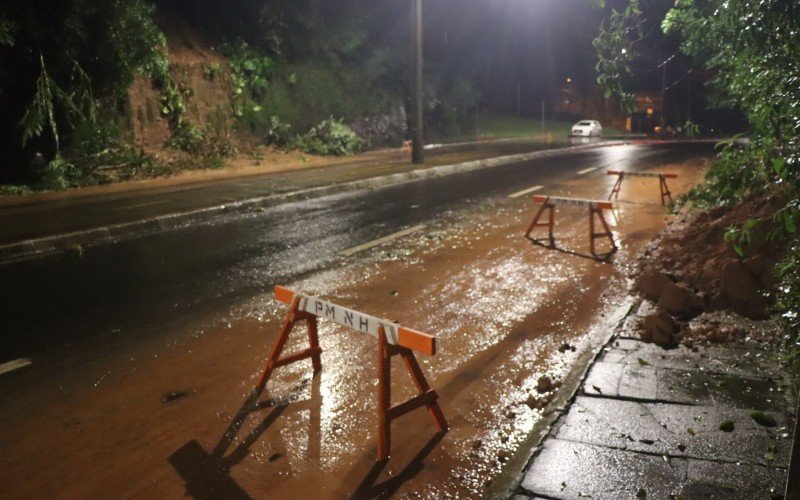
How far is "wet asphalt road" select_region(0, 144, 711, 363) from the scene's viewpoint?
21.0 ft

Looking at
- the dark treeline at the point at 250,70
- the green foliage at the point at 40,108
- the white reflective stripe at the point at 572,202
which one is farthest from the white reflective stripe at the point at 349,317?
the green foliage at the point at 40,108

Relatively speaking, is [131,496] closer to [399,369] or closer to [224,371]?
[224,371]

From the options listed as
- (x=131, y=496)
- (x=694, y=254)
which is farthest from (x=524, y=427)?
(x=694, y=254)

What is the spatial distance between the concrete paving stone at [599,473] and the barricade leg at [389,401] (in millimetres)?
798

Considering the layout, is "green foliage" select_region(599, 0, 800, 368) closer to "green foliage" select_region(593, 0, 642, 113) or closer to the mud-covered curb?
"green foliage" select_region(593, 0, 642, 113)

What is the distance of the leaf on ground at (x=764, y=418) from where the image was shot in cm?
396

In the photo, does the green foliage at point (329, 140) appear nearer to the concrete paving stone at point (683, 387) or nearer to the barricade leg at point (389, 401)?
the concrete paving stone at point (683, 387)

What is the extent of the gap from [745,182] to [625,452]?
5620mm

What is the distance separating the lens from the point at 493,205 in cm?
1377

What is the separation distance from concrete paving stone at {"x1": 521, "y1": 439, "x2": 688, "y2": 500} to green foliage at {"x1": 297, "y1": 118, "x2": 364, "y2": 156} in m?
24.8

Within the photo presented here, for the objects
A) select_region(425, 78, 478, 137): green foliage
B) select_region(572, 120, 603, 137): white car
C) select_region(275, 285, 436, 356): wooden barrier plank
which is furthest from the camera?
select_region(572, 120, 603, 137): white car

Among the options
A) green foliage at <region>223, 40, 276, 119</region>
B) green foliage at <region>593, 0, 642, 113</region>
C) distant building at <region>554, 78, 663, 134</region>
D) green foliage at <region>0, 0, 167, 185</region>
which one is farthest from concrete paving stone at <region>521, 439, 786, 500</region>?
distant building at <region>554, 78, 663, 134</region>

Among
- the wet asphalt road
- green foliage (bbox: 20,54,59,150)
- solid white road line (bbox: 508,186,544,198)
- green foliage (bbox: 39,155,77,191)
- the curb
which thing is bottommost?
the wet asphalt road

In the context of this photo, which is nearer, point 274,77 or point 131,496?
point 131,496
